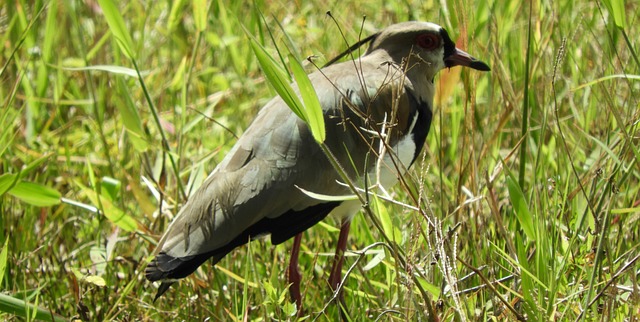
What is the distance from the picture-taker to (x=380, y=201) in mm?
2908

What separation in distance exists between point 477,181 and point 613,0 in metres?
0.95

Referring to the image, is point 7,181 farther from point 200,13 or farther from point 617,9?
point 617,9

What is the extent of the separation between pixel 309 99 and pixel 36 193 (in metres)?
1.29

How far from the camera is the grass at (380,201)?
8.63 feet

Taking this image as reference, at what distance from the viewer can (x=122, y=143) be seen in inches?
175

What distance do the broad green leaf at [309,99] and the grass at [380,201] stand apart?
9 cm

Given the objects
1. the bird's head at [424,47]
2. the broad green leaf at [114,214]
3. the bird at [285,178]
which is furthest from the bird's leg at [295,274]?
the bird's head at [424,47]

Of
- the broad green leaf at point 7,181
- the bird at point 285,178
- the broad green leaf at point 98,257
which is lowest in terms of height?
the broad green leaf at point 98,257

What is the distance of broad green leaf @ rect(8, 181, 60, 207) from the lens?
3.16 m

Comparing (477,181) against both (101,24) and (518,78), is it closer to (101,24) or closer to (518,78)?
(518,78)

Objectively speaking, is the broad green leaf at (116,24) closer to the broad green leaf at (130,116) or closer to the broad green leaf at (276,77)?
the broad green leaf at (130,116)

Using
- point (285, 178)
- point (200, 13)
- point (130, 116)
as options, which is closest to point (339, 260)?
point (285, 178)

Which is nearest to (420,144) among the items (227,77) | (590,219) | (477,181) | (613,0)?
(477,181)

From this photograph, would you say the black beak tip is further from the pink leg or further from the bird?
the pink leg
